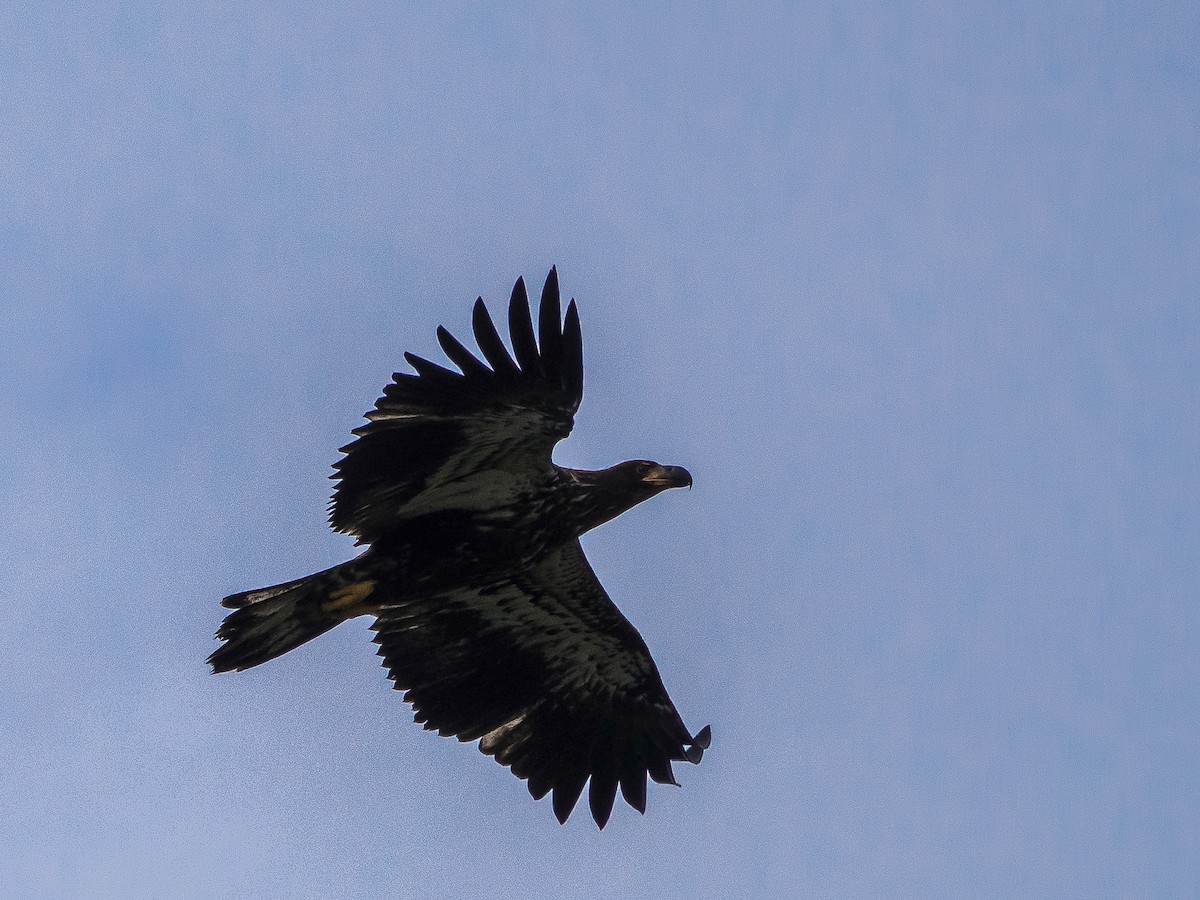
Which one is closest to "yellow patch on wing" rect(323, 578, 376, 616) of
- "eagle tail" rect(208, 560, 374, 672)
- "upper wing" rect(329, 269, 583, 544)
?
"eagle tail" rect(208, 560, 374, 672)

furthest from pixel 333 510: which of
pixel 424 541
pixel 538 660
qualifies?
pixel 538 660

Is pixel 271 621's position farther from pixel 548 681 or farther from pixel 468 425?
pixel 548 681

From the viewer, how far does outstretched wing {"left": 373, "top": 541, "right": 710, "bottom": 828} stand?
1165 centimetres

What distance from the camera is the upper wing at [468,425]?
10.0m

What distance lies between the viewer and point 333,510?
34.6 ft

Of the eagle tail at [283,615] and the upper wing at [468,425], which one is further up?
the upper wing at [468,425]

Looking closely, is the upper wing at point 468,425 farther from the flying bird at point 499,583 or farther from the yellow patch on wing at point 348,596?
the yellow patch on wing at point 348,596

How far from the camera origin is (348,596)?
10781mm

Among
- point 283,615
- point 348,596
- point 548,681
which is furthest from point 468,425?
point 548,681

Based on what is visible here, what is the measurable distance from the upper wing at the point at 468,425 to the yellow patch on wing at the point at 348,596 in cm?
34

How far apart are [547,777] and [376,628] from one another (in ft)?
5.95

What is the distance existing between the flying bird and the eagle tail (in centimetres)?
1

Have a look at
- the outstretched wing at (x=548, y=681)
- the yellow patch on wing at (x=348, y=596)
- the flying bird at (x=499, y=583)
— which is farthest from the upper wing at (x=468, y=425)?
the outstretched wing at (x=548, y=681)

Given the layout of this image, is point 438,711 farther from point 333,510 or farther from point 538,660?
point 333,510
